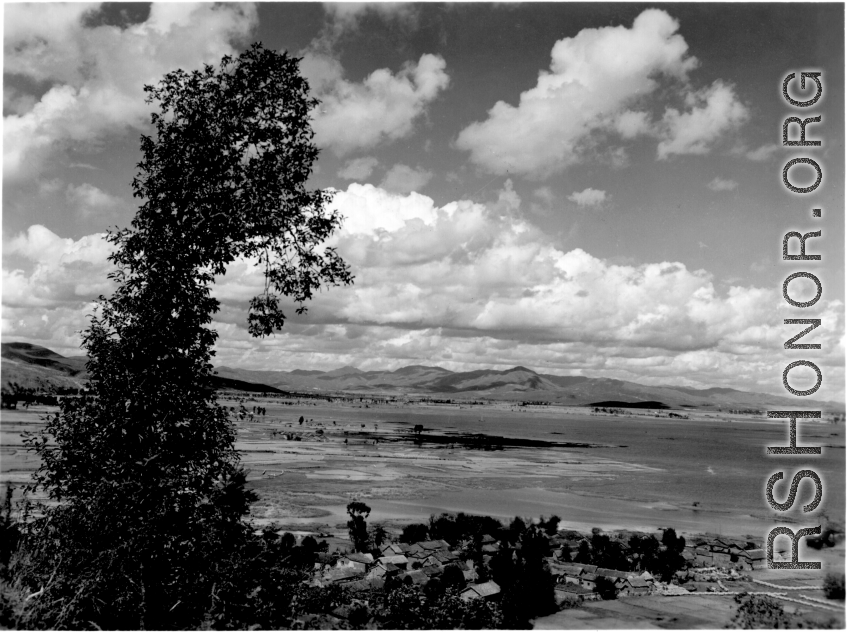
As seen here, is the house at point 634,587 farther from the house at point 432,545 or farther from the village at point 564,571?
the house at point 432,545

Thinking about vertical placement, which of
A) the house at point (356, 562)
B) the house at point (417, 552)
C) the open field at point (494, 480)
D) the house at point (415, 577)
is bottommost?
the open field at point (494, 480)

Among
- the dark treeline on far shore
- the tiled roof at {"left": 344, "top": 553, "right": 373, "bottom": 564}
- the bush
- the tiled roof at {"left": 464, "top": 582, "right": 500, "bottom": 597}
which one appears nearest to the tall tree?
the dark treeline on far shore

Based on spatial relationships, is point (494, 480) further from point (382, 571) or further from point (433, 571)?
point (382, 571)

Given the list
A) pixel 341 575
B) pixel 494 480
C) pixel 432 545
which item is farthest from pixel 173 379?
pixel 494 480

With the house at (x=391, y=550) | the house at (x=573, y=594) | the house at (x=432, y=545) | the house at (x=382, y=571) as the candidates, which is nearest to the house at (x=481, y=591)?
the house at (x=573, y=594)

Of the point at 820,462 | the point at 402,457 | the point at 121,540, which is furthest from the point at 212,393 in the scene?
the point at 820,462

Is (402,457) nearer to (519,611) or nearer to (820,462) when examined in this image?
(519,611)
